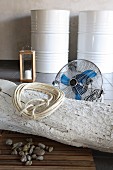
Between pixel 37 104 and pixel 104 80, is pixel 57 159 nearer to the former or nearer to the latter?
pixel 37 104

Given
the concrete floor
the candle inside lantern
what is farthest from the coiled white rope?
the candle inside lantern

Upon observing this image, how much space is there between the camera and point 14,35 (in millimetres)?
3248

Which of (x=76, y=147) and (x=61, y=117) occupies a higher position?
(x=61, y=117)

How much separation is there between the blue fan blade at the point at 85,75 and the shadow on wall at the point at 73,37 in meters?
1.85

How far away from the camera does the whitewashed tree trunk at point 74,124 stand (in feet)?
2.81

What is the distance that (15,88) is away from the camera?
972 mm

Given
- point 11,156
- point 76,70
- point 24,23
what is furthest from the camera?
point 24,23

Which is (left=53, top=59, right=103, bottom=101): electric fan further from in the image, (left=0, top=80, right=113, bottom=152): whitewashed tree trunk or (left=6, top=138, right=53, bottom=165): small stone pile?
(left=6, top=138, right=53, bottom=165): small stone pile

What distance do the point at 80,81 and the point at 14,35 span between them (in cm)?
208

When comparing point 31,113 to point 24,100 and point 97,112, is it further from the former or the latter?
point 97,112

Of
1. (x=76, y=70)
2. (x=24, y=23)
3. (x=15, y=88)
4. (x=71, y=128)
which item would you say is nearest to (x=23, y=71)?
(x=24, y=23)

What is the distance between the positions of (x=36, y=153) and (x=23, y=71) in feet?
6.03

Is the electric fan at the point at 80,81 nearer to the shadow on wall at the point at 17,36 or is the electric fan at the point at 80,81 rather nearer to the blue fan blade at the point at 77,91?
the blue fan blade at the point at 77,91

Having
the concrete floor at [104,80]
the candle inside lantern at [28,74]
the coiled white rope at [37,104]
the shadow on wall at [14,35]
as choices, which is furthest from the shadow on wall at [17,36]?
the coiled white rope at [37,104]
